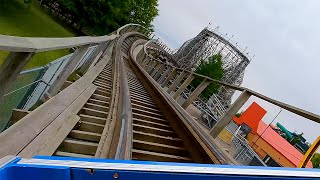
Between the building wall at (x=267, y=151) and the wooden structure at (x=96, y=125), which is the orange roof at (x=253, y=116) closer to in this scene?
the building wall at (x=267, y=151)

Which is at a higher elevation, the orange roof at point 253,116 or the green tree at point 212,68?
the green tree at point 212,68

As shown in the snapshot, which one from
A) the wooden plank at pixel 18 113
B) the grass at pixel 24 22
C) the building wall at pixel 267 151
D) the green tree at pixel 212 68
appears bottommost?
the grass at pixel 24 22

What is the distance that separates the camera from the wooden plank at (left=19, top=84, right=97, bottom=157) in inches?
139

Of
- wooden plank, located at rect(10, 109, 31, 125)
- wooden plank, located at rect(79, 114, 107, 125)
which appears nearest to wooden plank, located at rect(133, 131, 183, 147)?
wooden plank, located at rect(79, 114, 107, 125)

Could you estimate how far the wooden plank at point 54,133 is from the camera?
139 inches

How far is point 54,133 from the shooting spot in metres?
4.34

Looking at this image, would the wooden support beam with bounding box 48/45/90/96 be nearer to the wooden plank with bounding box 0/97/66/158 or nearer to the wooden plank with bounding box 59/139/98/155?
the wooden plank with bounding box 0/97/66/158

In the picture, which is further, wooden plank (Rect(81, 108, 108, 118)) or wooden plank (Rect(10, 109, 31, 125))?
wooden plank (Rect(81, 108, 108, 118))

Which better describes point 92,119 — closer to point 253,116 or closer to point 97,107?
point 97,107

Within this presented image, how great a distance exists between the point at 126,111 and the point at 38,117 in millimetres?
2132

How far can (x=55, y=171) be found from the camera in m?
1.41

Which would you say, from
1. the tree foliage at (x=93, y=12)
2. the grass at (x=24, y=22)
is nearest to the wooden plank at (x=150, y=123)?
the grass at (x=24, y=22)

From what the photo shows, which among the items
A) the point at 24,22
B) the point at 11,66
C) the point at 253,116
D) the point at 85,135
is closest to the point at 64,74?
the point at 85,135

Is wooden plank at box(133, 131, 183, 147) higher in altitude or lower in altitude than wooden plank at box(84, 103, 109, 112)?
higher
